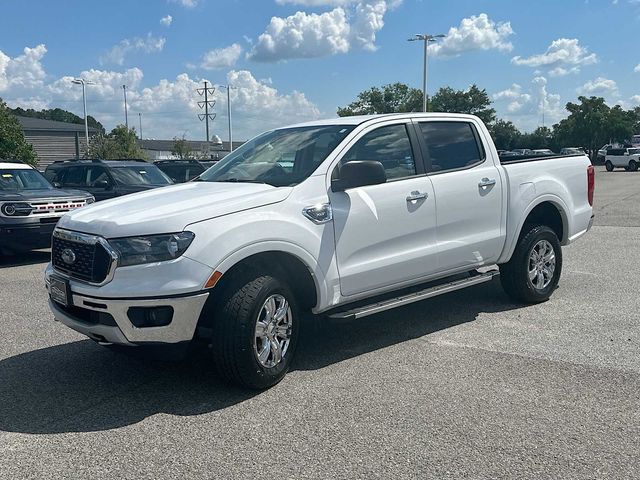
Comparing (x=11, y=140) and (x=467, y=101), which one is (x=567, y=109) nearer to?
(x=467, y=101)

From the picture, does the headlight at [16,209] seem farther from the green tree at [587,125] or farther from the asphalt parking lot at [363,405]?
the green tree at [587,125]

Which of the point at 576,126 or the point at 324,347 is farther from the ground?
the point at 576,126

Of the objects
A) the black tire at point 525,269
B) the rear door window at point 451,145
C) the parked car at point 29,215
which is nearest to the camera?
the rear door window at point 451,145

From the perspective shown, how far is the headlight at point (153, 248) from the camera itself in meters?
4.10

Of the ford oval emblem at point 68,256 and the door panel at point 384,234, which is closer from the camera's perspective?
the ford oval emblem at point 68,256

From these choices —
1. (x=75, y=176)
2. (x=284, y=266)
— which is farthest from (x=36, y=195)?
(x=284, y=266)

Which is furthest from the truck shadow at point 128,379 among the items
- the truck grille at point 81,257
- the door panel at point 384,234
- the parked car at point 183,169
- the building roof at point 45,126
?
the building roof at point 45,126

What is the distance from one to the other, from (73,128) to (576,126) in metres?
57.1

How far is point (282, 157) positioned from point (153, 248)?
67.0 inches

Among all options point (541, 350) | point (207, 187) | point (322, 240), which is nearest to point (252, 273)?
point (322, 240)

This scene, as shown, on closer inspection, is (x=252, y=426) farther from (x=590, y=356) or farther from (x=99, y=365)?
(x=590, y=356)

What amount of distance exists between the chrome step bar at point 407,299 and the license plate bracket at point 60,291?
1916 millimetres

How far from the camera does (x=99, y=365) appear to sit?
16.9 feet

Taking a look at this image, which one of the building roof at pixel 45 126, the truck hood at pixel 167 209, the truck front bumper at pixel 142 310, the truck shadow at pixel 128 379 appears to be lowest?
the truck shadow at pixel 128 379
